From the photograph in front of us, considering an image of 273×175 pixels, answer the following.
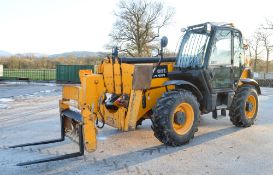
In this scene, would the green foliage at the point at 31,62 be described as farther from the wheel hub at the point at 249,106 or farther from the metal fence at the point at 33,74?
the wheel hub at the point at 249,106

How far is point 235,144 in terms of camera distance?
6.34 metres

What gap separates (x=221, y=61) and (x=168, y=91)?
5.39ft

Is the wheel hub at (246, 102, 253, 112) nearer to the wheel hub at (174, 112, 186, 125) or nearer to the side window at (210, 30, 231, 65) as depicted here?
the side window at (210, 30, 231, 65)

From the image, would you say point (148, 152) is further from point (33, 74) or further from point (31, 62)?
point (31, 62)

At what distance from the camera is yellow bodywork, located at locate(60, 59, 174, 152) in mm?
5992

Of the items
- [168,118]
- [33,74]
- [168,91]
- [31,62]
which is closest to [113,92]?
[168,91]

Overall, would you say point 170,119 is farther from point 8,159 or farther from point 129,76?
point 8,159

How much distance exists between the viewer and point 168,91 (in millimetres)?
6211

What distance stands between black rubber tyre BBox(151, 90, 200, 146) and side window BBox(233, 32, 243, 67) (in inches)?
76.3

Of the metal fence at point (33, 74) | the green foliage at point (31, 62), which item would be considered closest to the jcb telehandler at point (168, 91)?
the metal fence at point (33, 74)

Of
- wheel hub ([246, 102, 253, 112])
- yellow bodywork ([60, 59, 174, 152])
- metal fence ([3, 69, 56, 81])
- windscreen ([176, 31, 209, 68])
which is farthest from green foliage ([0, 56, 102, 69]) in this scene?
yellow bodywork ([60, 59, 174, 152])

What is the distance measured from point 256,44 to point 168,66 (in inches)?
1110

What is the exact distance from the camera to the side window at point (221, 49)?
695cm

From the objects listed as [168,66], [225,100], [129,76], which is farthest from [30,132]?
[225,100]
